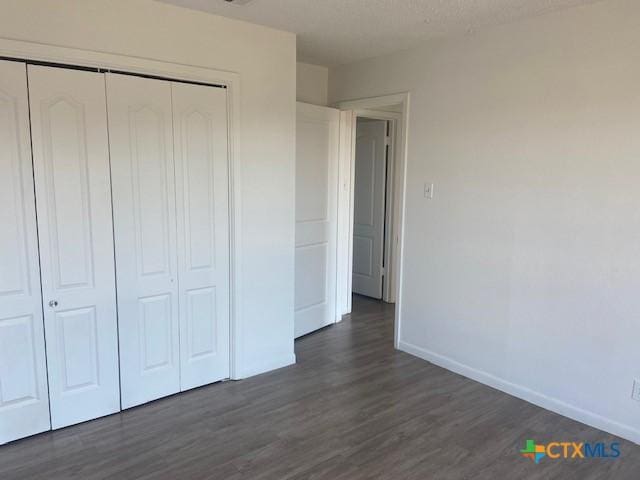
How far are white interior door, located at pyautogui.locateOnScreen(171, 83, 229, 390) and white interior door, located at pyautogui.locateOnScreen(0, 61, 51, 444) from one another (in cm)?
83

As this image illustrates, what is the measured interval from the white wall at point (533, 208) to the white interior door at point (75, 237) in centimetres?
229

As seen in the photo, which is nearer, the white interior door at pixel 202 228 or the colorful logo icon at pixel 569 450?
the colorful logo icon at pixel 569 450

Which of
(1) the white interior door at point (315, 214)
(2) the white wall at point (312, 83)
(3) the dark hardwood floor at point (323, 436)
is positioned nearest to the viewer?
(3) the dark hardwood floor at point (323, 436)

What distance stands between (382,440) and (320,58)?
10.3 feet

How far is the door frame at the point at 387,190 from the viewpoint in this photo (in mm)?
3955

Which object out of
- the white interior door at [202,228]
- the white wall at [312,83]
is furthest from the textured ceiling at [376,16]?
the white wall at [312,83]

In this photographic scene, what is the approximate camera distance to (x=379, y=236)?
18.0ft

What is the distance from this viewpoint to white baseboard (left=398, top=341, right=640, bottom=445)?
9.24 feet

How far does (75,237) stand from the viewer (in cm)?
274

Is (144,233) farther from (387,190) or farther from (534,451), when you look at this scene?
(387,190)

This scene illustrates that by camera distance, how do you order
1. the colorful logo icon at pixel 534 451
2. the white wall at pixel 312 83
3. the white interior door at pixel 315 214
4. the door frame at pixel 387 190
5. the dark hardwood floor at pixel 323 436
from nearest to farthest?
the dark hardwood floor at pixel 323 436 < the colorful logo icon at pixel 534 451 < the door frame at pixel 387 190 < the white interior door at pixel 315 214 < the white wall at pixel 312 83

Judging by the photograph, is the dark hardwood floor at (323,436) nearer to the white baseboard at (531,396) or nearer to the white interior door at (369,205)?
the white baseboard at (531,396)

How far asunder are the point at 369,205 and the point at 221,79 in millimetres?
2755

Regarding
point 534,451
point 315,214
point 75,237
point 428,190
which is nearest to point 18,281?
point 75,237
